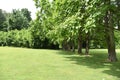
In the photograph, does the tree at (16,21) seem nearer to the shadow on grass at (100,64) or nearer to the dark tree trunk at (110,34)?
the shadow on grass at (100,64)

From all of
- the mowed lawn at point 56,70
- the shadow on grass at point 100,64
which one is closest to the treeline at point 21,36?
the shadow on grass at point 100,64

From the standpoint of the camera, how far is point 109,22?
22.6 m

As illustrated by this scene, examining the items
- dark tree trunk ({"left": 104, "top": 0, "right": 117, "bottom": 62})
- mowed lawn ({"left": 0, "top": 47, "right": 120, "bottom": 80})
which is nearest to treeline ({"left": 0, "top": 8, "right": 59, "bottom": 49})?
dark tree trunk ({"left": 104, "top": 0, "right": 117, "bottom": 62})

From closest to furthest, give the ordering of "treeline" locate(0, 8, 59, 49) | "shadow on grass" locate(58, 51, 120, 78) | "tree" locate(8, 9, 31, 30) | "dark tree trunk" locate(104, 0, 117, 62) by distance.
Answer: "shadow on grass" locate(58, 51, 120, 78), "dark tree trunk" locate(104, 0, 117, 62), "treeline" locate(0, 8, 59, 49), "tree" locate(8, 9, 31, 30)

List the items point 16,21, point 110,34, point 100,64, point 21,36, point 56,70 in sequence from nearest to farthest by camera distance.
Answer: point 56,70 < point 100,64 < point 110,34 < point 21,36 < point 16,21

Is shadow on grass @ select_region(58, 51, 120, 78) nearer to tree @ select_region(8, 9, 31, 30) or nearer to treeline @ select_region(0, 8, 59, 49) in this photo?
treeline @ select_region(0, 8, 59, 49)

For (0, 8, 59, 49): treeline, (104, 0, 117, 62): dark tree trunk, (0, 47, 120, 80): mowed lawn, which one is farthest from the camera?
(0, 8, 59, 49): treeline

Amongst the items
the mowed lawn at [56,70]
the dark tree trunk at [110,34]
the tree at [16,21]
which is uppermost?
the tree at [16,21]

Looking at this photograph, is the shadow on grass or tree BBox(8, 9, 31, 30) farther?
tree BBox(8, 9, 31, 30)

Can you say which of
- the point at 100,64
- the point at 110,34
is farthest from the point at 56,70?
the point at 110,34

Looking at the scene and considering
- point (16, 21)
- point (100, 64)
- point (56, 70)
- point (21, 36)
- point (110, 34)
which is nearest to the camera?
point (56, 70)

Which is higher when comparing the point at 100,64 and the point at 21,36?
the point at 21,36

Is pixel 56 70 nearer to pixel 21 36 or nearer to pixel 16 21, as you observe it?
pixel 21 36

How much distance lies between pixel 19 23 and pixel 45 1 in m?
45.7
